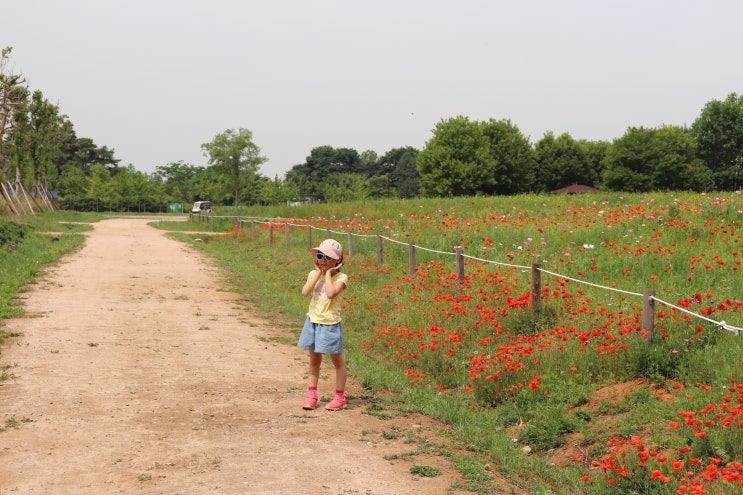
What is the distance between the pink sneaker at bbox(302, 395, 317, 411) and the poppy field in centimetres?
110

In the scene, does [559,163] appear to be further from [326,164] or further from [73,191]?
[326,164]

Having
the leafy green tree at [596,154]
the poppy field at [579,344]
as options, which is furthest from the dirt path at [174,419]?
the leafy green tree at [596,154]

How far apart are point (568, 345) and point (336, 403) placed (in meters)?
2.87

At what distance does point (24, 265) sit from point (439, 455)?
628 inches

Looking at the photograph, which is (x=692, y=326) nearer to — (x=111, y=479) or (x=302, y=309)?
(x=111, y=479)

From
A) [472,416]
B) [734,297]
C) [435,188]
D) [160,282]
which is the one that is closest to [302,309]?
[160,282]

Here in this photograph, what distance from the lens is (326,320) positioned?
6926 millimetres

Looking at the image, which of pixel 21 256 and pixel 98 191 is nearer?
pixel 21 256

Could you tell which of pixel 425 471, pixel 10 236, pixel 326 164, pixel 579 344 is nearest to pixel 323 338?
pixel 425 471

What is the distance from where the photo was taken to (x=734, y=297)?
8438 millimetres

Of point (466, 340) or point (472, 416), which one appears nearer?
point (472, 416)

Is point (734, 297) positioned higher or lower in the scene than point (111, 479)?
higher

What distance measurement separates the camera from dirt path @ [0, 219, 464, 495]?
482 centimetres

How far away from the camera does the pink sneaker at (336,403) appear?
6.90 meters
